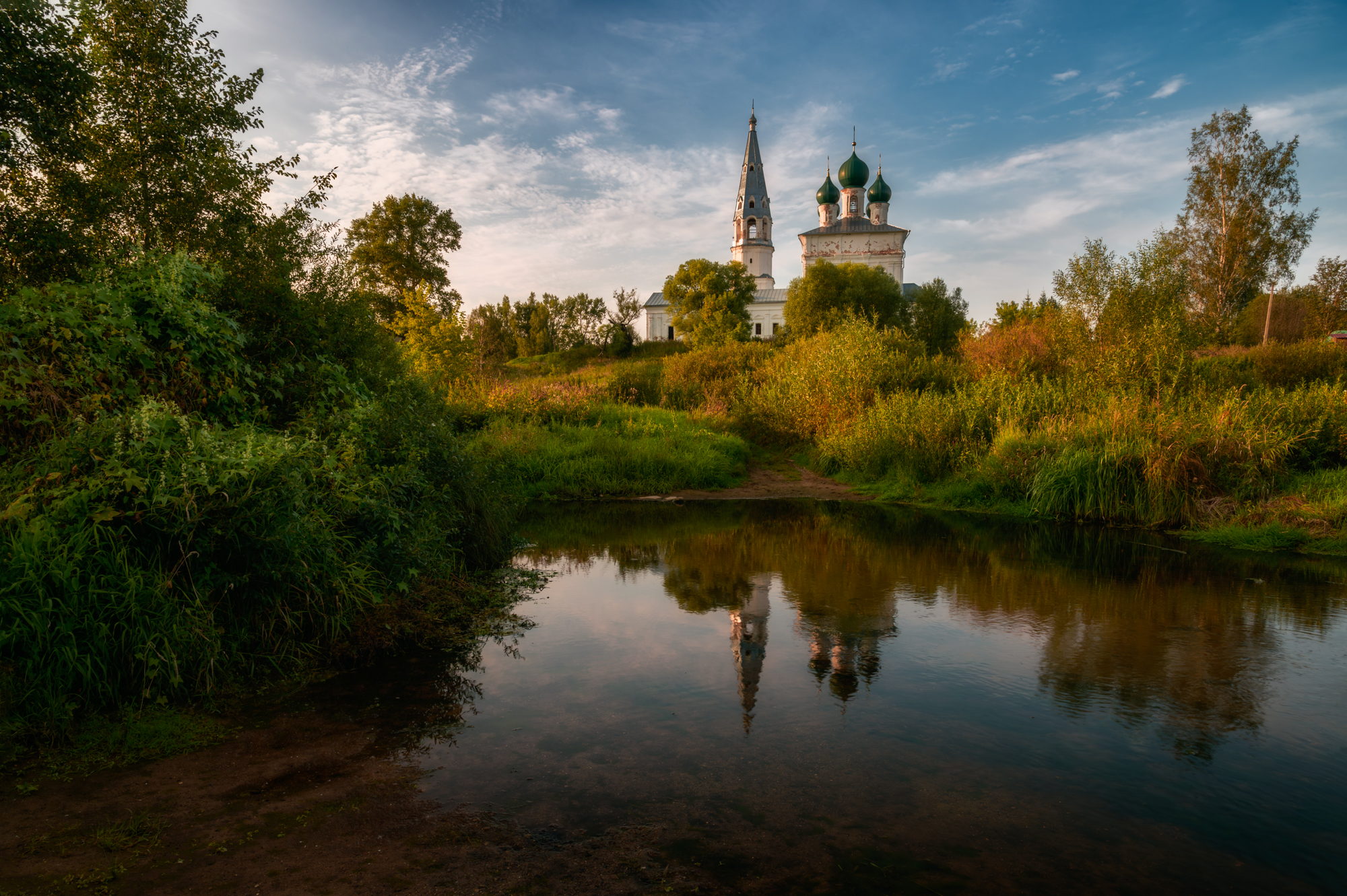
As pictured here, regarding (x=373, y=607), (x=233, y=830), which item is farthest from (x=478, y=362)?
(x=233, y=830)

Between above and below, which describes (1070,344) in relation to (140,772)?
above

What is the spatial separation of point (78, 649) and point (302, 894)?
242 cm

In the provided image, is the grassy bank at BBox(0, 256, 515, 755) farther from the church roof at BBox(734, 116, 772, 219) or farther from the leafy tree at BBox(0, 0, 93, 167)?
the church roof at BBox(734, 116, 772, 219)

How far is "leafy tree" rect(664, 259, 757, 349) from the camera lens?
64062 millimetres

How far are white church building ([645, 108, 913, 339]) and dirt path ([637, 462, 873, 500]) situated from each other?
209 feet

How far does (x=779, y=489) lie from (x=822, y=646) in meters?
10.8

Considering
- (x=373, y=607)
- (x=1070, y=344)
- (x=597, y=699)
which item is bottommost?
(x=597, y=699)

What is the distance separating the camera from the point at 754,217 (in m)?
89.6

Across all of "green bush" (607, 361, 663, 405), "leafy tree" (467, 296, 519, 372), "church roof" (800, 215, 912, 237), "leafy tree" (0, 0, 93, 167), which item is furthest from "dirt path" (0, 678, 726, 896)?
"church roof" (800, 215, 912, 237)

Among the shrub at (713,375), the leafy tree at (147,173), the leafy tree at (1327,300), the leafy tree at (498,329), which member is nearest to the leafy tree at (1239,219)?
the leafy tree at (1327,300)

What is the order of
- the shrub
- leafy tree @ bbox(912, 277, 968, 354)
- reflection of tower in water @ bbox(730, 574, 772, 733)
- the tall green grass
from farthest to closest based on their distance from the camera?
leafy tree @ bbox(912, 277, 968, 354), the shrub, the tall green grass, reflection of tower in water @ bbox(730, 574, 772, 733)

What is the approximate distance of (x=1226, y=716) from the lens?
483 cm

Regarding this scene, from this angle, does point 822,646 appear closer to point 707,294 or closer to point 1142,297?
point 1142,297

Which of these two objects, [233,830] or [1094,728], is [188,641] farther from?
[1094,728]
